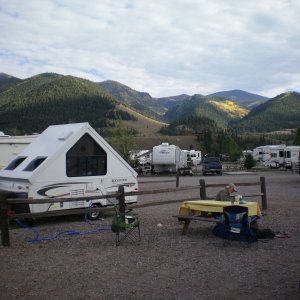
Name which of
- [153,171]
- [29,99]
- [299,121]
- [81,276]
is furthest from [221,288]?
[299,121]

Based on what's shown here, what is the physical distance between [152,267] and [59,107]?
487 feet

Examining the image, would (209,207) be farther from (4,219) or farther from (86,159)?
(4,219)

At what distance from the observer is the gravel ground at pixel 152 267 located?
17.3ft

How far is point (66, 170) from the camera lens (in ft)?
35.3

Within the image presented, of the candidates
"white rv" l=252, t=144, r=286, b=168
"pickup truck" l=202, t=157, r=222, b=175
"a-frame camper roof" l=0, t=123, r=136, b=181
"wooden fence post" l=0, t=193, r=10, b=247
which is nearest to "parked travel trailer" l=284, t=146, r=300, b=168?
"white rv" l=252, t=144, r=286, b=168

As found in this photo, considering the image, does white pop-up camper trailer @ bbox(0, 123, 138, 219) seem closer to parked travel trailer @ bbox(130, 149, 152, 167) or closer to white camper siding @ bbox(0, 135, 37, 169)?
white camper siding @ bbox(0, 135, 37, 169)

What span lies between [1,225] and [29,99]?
504ft

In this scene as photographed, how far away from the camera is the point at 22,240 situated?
8727 millimetres

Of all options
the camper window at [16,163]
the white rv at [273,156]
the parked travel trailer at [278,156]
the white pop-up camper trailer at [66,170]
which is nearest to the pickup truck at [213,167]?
the parked travel trailer at [278,156]

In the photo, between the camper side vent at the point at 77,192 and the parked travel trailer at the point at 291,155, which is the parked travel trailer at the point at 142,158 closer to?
the parked travel trailer at the point at 291,155

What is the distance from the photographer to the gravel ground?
527cm

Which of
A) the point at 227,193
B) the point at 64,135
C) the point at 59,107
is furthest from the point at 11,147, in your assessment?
the point at 59,107

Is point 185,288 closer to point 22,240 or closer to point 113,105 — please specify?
point 22,240

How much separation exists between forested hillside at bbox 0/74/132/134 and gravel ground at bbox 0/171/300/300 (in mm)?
115502
